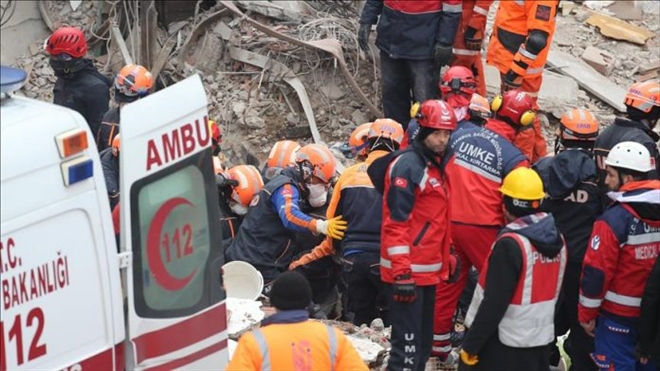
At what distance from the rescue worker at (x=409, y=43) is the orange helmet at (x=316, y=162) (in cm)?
221

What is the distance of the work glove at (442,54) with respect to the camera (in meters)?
11.1

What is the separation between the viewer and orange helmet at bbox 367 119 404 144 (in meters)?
8.92

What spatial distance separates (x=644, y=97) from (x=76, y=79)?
4.74 meters

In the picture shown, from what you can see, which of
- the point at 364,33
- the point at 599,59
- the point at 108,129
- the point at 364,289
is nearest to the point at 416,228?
the point at 364,289

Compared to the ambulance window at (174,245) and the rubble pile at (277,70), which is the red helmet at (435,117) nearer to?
the ambulance window at (174,245)

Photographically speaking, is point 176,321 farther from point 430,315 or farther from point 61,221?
point 430,315

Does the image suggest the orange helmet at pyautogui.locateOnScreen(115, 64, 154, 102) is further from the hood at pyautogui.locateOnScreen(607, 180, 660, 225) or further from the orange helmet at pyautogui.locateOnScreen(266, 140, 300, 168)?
the hood at pyautogui.locateOnScreen(607, 180, 660, 225)

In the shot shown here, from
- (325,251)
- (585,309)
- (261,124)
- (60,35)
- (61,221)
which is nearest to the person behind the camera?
(61,221)

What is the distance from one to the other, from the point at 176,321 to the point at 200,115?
0.93 meters

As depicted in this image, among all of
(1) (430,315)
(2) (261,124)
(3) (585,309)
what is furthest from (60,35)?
(3) (585,309)

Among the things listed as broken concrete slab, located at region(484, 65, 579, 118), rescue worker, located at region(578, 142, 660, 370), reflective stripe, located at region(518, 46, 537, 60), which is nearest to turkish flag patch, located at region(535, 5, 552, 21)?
reflective stripe, located at region(518, 46, 537, 60)

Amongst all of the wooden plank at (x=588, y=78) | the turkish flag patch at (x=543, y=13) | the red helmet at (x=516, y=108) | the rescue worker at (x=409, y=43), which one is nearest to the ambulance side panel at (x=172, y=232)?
the red helmet at (x=516, y=108)

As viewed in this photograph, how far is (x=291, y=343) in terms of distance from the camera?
18.1ft

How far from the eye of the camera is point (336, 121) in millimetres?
12461
